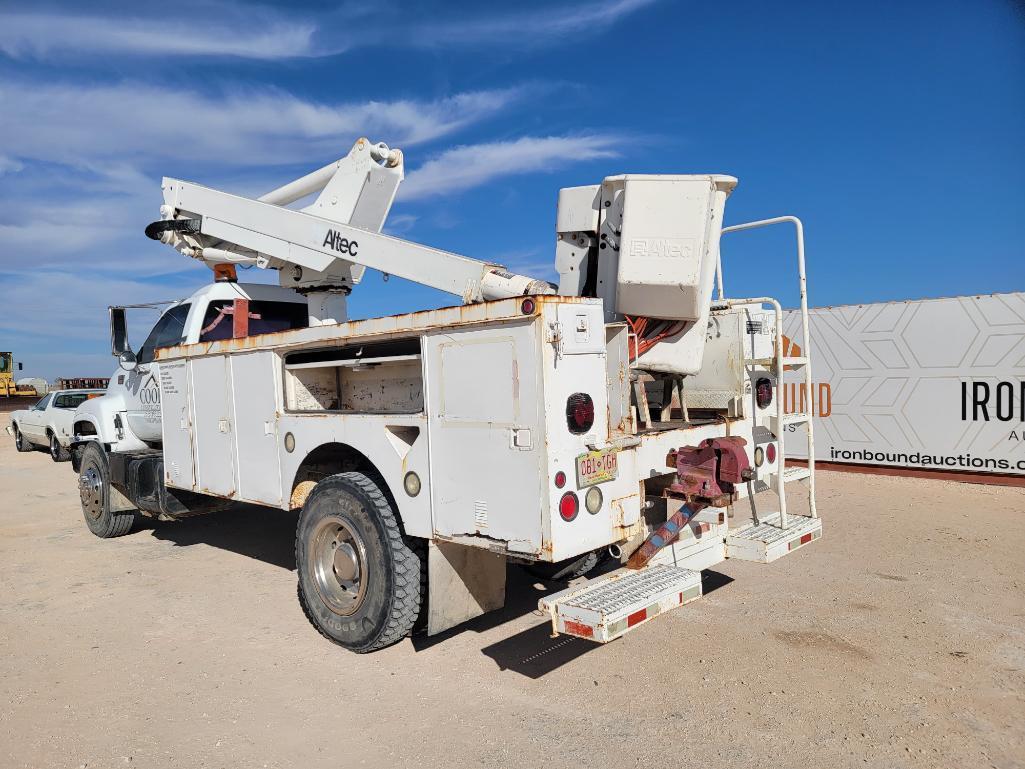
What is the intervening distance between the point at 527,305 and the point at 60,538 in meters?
7.56

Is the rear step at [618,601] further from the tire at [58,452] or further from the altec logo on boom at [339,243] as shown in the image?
the tire at [58,452]

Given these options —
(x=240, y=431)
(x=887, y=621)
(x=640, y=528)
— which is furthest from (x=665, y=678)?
(x=240, y=431)

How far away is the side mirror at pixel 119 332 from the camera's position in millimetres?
7742

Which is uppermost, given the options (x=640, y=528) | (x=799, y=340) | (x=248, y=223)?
(x=248, y=223)

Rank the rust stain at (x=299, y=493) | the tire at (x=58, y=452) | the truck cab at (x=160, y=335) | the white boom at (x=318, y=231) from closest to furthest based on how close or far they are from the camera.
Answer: the rust stain at (x=299, y=493) < the white boom at (x=318, y=231) < the truck cab at (x=160, y=335) < the tire at (x=58, y=452)

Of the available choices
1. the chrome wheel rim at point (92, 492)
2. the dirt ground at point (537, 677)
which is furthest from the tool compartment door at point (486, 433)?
the chrome wheel rim at point (92, 492)

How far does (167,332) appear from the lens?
7281mm

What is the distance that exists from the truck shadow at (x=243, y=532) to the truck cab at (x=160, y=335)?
46.5 inches

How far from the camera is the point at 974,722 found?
3496 millimetres

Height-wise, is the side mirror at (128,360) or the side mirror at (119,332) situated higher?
the side mirror at (119,332)

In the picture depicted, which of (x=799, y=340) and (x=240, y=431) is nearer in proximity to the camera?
(x=240, y=431)

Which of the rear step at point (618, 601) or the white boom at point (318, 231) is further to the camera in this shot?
the white boom at point (318, 231)

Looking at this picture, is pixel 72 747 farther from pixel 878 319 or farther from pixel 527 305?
pixel 878 319

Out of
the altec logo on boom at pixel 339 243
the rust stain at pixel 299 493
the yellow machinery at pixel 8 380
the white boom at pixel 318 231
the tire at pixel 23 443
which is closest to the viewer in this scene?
the rust stain at pixel 299 493
